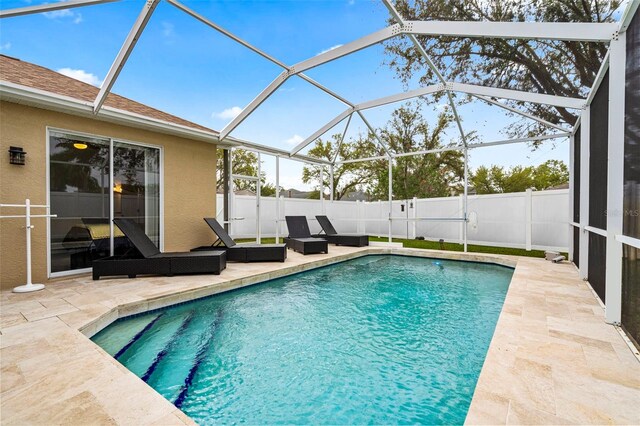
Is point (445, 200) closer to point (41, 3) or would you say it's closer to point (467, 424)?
point (467, 424)

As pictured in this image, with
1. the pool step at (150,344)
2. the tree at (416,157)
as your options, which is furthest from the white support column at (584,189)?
the tree at (416,157)

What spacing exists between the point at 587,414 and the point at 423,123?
18.8 m

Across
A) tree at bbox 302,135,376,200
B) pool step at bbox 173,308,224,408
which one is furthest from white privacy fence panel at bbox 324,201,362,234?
pool step at bbox 173,308,224,408

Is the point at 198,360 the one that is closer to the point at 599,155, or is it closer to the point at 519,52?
the point at 599,155

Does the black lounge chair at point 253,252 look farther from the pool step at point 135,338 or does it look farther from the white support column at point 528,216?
the white support column at point 528,216

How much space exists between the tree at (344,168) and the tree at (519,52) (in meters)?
13.7

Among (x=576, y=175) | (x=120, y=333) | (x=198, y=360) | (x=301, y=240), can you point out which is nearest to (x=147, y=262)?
(x=120, y=333)

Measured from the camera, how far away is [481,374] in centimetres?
225

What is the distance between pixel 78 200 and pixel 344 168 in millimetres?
20729

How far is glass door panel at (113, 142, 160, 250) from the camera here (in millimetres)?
6367

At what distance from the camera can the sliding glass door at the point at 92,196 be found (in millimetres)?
5500

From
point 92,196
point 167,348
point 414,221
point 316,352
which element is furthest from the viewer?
point 414,221

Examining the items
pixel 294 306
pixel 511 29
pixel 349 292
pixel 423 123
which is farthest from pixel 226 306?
Result: pixel 423 123

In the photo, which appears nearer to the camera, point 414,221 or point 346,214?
point 414,221
